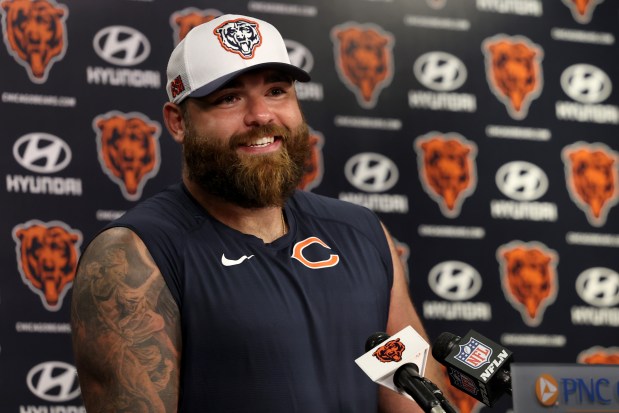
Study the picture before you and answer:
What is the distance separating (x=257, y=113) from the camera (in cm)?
216

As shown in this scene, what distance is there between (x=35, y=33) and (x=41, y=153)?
45 cm

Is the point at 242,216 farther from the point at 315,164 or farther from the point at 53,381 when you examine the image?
the point at 315,164

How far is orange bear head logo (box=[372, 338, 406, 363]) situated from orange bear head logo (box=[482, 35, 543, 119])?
277 centimetres

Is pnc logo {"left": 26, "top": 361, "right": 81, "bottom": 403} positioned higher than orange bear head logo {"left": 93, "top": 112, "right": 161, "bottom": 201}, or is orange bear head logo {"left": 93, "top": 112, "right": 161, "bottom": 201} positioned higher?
orange bear head logo {"left": 93, "top": 112, "right": 161, "bottom": 201}

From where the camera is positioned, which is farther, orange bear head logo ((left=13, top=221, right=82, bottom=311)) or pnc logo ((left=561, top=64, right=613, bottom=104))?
pnc logo ((left=561, top=64, right=613, bottom=104))

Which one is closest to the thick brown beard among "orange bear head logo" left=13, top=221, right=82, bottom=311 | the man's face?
the man's face

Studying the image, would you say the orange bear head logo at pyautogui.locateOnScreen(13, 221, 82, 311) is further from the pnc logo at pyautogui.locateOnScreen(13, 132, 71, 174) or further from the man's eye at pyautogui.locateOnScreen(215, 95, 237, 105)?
the man's eye at pyautogui.locateOnScreen(215, 95, 237, 105)

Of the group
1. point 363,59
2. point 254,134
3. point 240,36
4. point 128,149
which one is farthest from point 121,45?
point 254,134

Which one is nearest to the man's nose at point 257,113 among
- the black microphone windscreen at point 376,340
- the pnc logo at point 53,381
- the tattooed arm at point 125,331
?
the tattooed arm at point 125,331

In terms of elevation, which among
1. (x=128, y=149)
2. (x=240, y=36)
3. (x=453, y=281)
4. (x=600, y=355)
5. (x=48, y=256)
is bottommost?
(x=600, y=355)

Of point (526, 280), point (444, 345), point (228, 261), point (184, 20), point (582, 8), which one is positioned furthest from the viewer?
point (582, 8)

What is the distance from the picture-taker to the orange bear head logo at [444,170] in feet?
13.4

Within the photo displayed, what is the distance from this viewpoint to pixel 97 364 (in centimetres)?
197

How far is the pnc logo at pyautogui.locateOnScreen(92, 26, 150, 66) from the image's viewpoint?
12.2 feet
